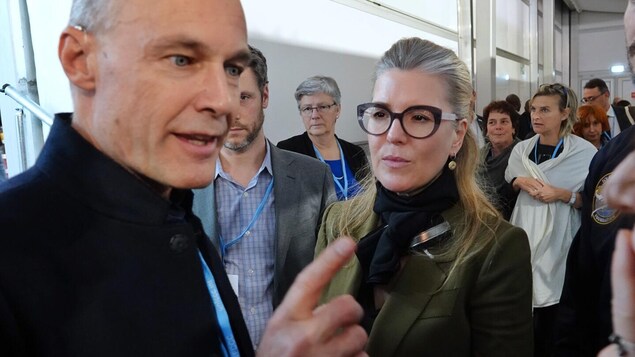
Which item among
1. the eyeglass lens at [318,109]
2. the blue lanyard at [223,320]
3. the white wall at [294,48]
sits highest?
the white wall at [294,48]

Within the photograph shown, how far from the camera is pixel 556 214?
Answer: 3021 millimetres

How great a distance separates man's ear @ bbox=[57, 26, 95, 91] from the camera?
767 millimetres

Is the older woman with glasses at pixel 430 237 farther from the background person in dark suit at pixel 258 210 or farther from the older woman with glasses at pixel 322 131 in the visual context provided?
the older woman with glasses at pixel 322 131

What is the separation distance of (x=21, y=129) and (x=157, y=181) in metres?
1.96

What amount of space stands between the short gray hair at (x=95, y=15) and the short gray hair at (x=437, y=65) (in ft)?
3.14

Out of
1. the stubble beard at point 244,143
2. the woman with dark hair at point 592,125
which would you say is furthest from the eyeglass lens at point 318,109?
the woman with dark hair at point 592,125

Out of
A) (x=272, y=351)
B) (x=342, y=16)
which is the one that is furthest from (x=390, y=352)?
(x=342, y=16)

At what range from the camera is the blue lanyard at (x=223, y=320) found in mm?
879

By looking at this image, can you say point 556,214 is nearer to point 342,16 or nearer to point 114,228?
point 342,16

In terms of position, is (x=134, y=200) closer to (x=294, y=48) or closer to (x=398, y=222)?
(x=398, y=222)

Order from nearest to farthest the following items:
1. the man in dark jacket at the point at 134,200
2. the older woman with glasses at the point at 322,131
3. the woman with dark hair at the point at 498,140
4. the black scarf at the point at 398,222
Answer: the man in dark jacket at the point at 134,200 → the black scarf at the point at 398,222 → the older woman with glasses at the point at 322,131 → the woman with dark hair at the point at 498,140

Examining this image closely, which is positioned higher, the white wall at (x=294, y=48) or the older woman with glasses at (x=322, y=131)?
the white wall at (x=294, y=48)

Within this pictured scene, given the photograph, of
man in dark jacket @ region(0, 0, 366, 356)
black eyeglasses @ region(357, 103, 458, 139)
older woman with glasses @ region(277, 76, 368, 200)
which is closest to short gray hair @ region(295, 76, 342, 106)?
older woman with glasses @ region(277, 76, 368, 200)

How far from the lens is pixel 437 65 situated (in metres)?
1.49
